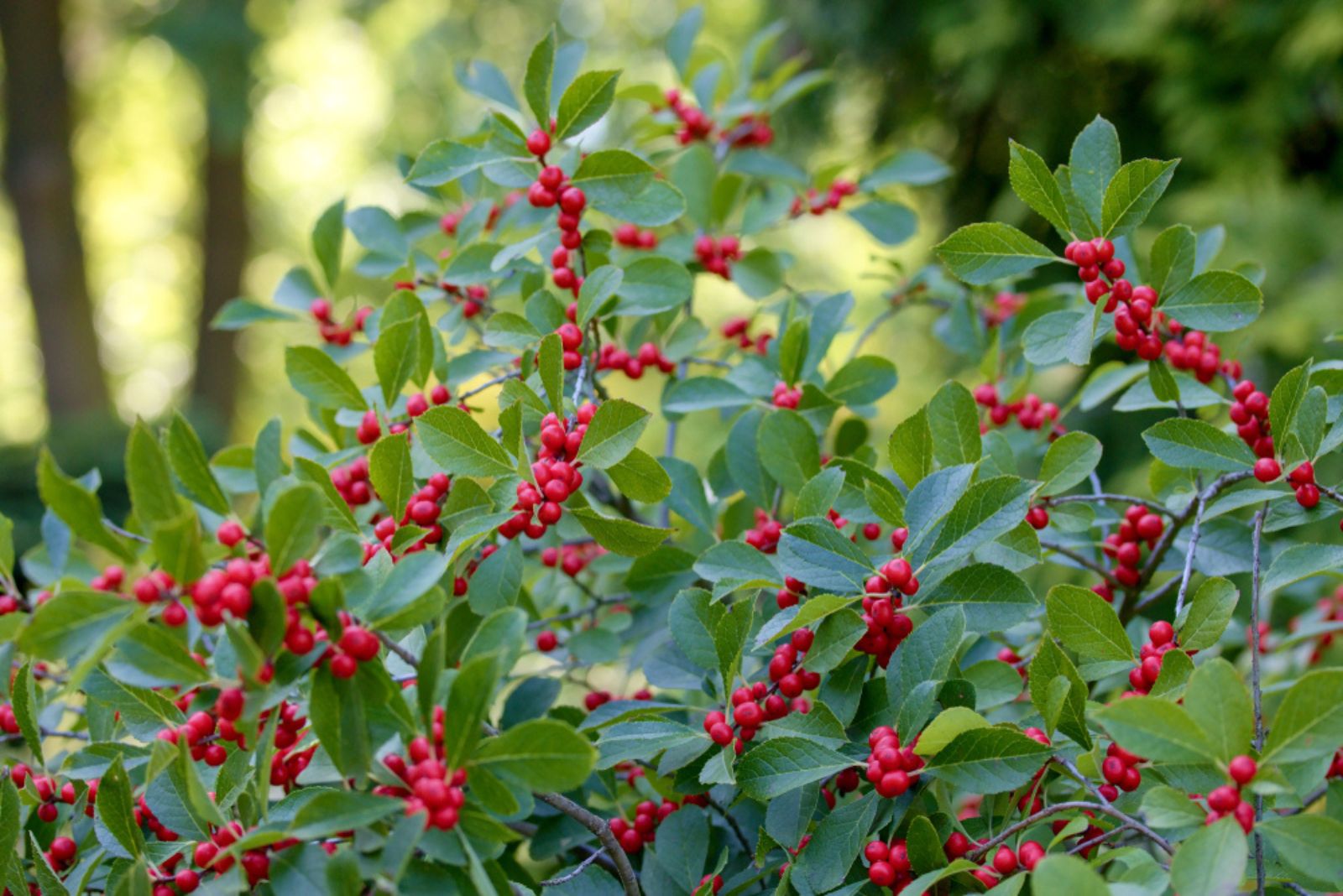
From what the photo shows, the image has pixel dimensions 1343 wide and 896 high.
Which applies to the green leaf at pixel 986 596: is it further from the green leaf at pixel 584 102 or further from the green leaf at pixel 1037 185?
the green leaf at pixel 584 102

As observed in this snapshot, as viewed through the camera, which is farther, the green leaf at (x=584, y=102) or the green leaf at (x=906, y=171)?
the green leaf at (x=906, y=171)

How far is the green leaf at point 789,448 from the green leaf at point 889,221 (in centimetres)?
58

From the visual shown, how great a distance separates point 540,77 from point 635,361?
14.2 inches

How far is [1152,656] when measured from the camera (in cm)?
85

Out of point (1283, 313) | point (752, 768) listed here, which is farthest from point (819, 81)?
point (1283, 313)

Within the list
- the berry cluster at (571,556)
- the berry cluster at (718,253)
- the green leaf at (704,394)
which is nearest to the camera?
the green leaf at (704,394)

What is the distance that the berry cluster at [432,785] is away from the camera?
67 cm

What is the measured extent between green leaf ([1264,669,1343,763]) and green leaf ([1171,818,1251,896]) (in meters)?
0.06

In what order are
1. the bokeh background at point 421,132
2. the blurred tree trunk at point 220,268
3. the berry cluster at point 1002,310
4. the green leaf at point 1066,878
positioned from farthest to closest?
the blurred tree trunk at point 220,268, the bokeh background at point 421,132, the berry cluster at point 1002,310, the green leaf at point 1066,878

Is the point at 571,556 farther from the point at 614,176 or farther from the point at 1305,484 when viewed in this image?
the point at 1305,484

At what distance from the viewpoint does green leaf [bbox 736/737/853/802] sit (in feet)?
2.64

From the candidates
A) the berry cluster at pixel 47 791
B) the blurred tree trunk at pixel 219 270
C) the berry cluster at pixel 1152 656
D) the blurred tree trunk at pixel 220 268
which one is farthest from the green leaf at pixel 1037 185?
the blurred tree trunk at pixel 220 268

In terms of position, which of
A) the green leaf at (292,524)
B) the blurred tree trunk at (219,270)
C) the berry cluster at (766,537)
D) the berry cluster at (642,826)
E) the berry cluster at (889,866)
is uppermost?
the green leaf at (292,524)

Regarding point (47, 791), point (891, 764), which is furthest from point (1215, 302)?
point (47, 791)
